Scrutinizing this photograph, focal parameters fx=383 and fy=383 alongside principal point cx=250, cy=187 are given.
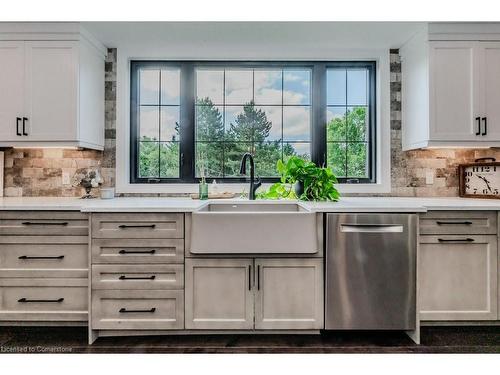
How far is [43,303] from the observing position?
2.51 metres

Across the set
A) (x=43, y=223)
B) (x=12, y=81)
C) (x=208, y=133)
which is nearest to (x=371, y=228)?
(x=208, y=133)

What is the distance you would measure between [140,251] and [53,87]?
1.45m

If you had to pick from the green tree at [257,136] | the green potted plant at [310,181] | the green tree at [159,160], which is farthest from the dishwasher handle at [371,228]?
the green tree at [159,160]

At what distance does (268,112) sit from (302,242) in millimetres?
1458

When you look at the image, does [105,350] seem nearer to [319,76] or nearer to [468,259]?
[468,259]

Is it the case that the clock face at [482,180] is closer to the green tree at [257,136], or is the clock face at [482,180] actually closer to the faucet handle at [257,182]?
the green tree at [257,136]

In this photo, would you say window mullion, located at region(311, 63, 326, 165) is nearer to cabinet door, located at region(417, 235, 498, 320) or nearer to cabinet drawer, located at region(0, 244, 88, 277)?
cabinet door, located at region(417, 235, 498, 320)

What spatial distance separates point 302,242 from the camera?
7.79ft

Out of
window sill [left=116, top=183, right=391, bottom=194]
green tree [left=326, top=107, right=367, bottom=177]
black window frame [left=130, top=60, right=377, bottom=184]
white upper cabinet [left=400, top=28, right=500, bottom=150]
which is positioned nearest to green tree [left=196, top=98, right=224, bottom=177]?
black window frame [left=130, top=60, right=377, bottom=184]

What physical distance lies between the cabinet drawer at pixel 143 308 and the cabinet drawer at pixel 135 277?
4 cm

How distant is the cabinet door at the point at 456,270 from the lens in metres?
2.55

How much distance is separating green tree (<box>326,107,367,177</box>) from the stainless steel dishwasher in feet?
3.54

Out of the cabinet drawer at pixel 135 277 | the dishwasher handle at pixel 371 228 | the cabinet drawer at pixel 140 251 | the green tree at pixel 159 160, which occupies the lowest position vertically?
the cabinet drawer at pixel 135 277

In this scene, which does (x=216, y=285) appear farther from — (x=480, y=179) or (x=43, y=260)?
(x=480, y=179)
